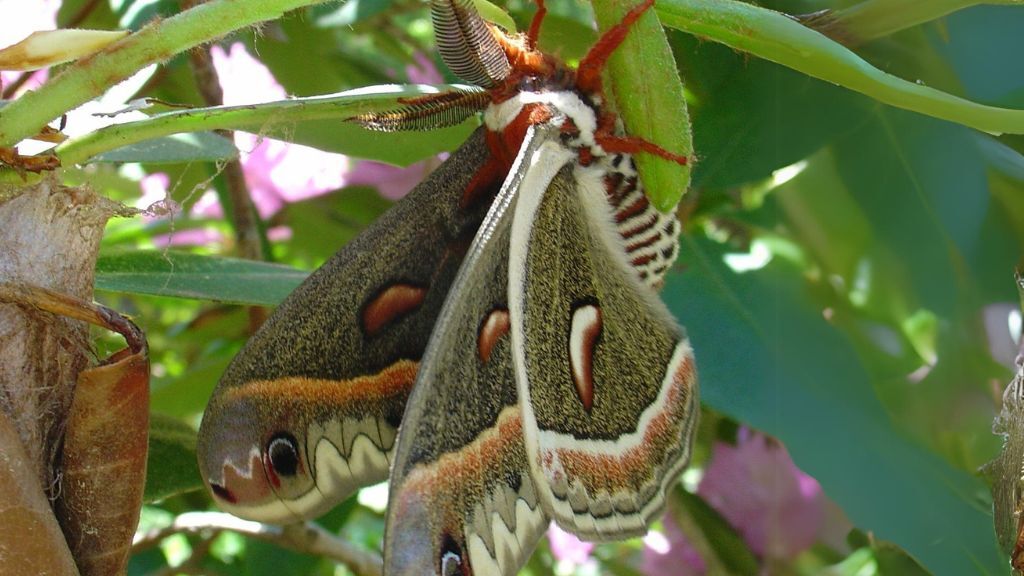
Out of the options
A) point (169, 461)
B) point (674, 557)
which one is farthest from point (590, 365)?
point (674, 557)

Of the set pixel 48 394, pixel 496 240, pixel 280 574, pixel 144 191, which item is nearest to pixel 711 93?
pixel 496 240

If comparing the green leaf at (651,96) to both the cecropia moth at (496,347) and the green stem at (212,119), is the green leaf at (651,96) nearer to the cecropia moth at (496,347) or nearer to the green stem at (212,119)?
the cecropia moth at (496,347)

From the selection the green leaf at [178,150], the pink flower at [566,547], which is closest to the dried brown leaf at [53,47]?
the green leaf at [178,150]

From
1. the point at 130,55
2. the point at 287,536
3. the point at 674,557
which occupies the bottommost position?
the point at 674,557

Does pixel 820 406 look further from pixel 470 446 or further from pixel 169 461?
pixel 169 461

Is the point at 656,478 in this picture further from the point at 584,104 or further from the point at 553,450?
the point at 584,104

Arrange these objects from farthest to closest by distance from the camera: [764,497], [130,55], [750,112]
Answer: [764,497], [750,112], [130,55]
